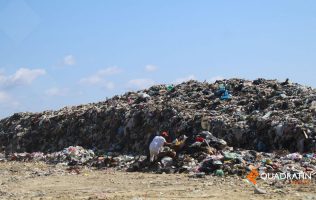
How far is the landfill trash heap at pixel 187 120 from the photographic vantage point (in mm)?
11914

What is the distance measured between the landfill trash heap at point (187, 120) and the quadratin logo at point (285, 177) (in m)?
2.79

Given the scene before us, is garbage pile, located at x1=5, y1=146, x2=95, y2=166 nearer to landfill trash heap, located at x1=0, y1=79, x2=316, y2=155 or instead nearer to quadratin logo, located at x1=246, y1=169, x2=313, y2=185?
landfill trash heap, located at x1=0, y1=79, x2=316, y2=155

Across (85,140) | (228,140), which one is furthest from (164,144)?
(85,140)

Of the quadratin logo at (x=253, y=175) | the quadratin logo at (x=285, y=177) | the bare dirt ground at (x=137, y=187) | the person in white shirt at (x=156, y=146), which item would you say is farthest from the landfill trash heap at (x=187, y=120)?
the quadratin logo at (x=285, y=177)

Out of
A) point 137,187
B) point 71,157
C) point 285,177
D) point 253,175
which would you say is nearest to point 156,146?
point 137,187

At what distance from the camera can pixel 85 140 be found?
16953 millimetres

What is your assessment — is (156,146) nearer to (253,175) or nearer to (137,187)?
(137,187)

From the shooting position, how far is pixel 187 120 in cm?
1412

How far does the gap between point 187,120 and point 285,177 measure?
6.33 m

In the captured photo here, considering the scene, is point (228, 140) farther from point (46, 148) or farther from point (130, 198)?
point (46, 148)

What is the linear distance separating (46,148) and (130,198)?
11.7 m

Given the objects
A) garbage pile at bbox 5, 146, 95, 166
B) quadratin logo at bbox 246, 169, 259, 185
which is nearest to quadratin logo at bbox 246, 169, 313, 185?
quadratin logo at bbox 246, 169, 259, 185

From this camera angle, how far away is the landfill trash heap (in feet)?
39.1

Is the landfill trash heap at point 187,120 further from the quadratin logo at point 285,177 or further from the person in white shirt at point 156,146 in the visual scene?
the quadratin logo at point 285,177
